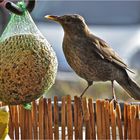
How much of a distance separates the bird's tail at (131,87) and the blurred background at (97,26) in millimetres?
1252

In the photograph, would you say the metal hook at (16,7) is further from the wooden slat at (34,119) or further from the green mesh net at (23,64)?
the wooden slat at (34,119)

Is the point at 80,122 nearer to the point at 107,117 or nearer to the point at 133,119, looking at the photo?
the point at 107,117

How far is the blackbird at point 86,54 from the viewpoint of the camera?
7.77 feet

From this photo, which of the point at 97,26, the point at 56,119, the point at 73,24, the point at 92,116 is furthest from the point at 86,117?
the point at 97,26

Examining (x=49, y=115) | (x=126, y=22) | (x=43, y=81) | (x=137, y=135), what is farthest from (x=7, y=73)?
(x=126, y=22)

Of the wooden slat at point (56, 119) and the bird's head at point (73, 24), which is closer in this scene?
the bird's head at point (73, 24)

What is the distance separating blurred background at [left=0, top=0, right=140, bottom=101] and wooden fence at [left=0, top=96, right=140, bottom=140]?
122cm

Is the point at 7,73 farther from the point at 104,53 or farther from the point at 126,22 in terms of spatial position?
the point at 126,22

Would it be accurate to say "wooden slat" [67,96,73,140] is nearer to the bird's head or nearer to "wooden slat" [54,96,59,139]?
"wooden slat" [54,96,59,139]

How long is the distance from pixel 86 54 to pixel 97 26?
193 centimetres

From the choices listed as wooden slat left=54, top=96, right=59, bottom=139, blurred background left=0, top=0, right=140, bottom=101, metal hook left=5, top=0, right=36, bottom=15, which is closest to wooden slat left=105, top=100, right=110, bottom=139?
wooden slat left=54, top=96, right=59, bottom=139

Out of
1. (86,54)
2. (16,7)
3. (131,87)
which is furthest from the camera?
(131,87)

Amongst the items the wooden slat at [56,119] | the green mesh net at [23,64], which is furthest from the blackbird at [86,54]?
A: the wooden slat at [56,119]

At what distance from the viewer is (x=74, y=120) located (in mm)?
2541
